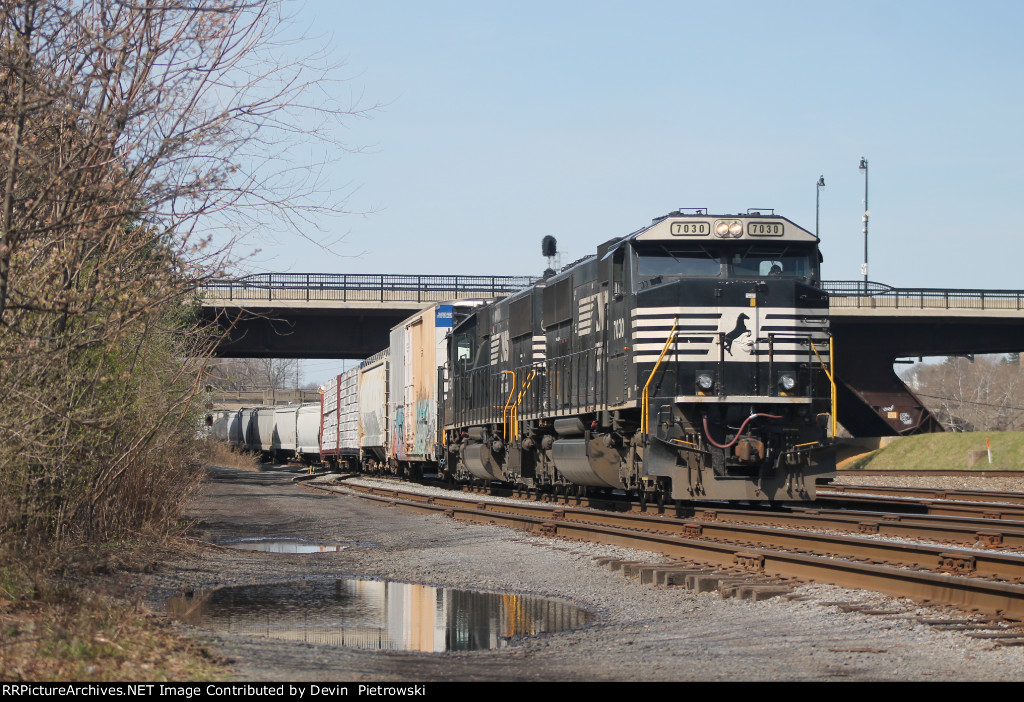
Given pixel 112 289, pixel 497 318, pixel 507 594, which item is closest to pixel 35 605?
pixel 112 289

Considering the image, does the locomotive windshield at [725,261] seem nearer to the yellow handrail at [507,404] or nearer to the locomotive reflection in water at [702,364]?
the locomotive reflection in water at [702,364]

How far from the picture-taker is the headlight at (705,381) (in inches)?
587

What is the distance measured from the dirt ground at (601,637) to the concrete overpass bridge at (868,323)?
29.4 metres

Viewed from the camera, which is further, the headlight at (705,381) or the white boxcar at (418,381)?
the white boxcar at (418,381)

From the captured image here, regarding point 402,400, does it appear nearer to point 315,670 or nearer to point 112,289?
point 112,289

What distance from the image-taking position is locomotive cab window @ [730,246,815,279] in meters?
15.5

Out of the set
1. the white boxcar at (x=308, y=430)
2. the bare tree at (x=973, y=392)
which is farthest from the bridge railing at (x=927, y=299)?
the bare tree at (x=973, y=392)

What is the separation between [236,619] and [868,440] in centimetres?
3514

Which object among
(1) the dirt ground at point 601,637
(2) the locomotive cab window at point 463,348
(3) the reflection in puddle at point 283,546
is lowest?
(3) the reflection in puddle at point 283,546

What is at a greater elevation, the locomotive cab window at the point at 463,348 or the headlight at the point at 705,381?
the locomotive cab window at the point at 463,348

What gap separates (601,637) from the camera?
769 centimetres

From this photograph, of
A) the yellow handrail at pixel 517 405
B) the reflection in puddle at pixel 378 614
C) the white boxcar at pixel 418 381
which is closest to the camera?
the reflection in puddle at pixel 378 614

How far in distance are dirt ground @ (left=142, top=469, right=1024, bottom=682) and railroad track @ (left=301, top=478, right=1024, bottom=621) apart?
0.32 meters

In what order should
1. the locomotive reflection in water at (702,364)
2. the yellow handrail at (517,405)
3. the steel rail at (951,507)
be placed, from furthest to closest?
the yellow handrail at (517,405), the steel rail at (951,507), the locomotive reflection in water at (702,364)
